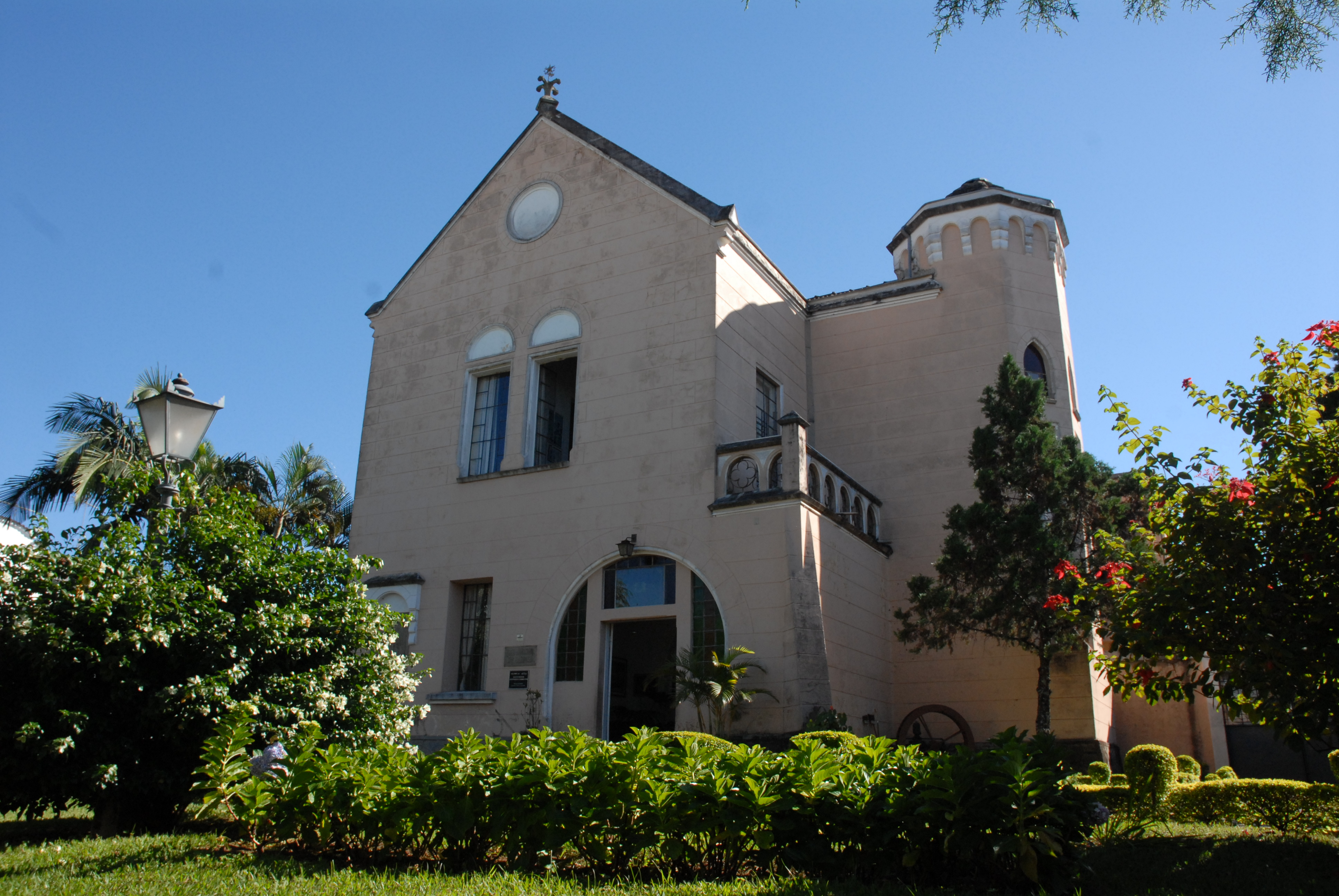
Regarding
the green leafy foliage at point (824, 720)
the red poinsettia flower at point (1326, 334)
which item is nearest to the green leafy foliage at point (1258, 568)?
the red poinsettia flower at point (1326, 334)

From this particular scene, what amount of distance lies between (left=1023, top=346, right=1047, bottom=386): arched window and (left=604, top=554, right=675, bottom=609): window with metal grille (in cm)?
802

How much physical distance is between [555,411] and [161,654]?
10.3 m

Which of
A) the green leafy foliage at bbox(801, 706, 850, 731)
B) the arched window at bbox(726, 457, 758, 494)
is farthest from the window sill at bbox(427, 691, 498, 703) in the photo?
the green leafy foliage at bbox(801, 706, 850, 731)

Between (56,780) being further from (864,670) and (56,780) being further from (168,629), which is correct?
(864,670)

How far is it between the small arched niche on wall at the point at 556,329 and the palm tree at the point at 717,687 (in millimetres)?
6476

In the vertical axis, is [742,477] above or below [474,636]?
above

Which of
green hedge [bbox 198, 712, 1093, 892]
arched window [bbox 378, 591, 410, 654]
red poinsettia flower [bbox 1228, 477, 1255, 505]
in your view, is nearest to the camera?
green hedge [bbox 198, 712, 1093, 892]

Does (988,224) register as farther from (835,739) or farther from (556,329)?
(835,739)

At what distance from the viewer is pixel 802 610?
45.1 feet

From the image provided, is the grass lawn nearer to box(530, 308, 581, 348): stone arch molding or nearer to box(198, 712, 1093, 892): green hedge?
box(198, 712, 1093, 892): green hedge

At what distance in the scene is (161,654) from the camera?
8812mm

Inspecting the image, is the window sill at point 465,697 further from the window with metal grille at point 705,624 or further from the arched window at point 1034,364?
the arched window at point 1034,364

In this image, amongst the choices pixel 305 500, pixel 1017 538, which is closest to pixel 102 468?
pixel 305 500

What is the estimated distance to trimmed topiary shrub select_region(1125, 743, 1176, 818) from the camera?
9.42 meters
